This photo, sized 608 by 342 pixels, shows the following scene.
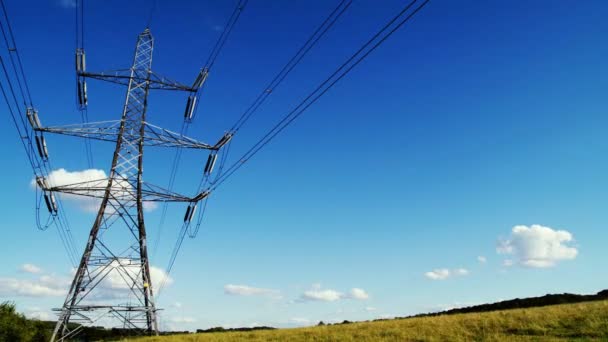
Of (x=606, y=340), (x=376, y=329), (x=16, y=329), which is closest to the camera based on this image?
(x=606, y=340)

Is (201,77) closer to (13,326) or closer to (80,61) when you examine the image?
(80,61)

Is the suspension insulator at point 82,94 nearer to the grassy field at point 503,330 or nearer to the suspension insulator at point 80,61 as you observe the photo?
the suspension insulator at point 80,61

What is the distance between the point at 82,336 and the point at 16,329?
2185 inches

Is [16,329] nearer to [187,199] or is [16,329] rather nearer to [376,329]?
[187,199]

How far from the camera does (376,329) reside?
28.7 m

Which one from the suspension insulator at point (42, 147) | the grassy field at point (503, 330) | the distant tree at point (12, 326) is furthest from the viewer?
the distant tree at point (12, 326)

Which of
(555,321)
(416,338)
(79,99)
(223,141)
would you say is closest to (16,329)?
(79,99)

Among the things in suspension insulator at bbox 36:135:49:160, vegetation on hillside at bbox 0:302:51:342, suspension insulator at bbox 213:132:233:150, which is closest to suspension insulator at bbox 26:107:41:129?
suspension insulator at bbox 36:135:49:160

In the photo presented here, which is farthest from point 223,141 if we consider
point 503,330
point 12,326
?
point 12,326

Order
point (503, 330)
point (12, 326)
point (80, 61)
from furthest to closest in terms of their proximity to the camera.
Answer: point (12, 326) < point (80, 61) < point (503, 330)

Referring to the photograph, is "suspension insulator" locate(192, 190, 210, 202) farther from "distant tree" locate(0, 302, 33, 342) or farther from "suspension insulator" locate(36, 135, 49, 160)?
"distant tree" locate(0, 302, 33, 342)

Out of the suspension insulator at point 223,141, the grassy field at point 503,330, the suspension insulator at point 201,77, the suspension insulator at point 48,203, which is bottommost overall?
the grassy field at point 503,330

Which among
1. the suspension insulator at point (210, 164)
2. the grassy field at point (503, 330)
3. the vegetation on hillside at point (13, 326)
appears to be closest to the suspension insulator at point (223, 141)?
the suspension insulator at point (210, 164)

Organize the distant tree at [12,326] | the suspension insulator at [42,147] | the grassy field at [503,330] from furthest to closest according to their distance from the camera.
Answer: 1. the distant tree at [12,326]
2. the suspension insulator at [42,147]
3. the grassy field at [503,330]
